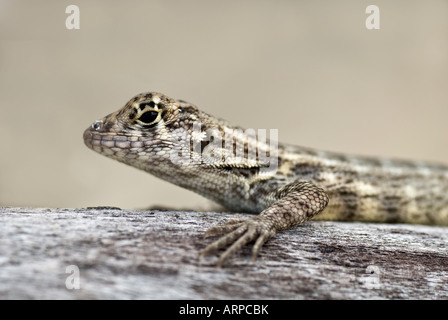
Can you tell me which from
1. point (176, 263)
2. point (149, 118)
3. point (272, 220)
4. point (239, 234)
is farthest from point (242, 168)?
point (176, 263)

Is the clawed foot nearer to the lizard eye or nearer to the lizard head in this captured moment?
the lizard head

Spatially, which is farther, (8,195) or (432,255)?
(8,195)

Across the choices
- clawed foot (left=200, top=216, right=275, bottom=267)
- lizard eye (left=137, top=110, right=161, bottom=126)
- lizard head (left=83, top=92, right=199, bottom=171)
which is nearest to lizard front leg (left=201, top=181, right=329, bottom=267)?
clawed foot (left=200, top=216, right=275, bottom=267)

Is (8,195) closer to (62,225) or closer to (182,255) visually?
(62,225)

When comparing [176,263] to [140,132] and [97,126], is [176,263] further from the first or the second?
[97,126]

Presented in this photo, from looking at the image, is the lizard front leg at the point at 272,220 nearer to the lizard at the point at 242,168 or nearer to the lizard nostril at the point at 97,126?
the lizard at the point at 242,168

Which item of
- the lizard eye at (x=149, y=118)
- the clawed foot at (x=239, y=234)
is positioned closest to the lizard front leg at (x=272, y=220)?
the clawed foot at (x=239, y=234)
